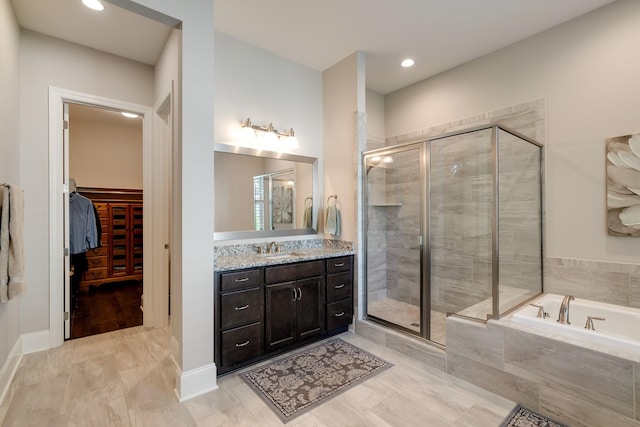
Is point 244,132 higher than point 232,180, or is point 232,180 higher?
point 244,132

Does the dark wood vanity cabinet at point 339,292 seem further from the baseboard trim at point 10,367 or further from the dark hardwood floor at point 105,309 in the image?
the baseboard trim at point 10,367

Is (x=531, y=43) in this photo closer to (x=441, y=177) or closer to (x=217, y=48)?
(x=441, y=177)

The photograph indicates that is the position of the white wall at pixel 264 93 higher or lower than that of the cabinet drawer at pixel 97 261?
higher

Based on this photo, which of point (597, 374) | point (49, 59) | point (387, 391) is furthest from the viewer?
point (49, 59)

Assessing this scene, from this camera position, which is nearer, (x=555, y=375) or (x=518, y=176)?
(x=555, y=375)

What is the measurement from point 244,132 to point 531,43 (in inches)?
117

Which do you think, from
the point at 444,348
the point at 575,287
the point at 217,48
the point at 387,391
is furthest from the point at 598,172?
the point at 217,48

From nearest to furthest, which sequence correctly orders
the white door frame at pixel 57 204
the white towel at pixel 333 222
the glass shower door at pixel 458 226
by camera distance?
the white door frame at pixel 57 204 → the glass shower door at pixel 458 226 → the white towel at pixel 333 222

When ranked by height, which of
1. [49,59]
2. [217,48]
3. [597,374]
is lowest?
[597,374]

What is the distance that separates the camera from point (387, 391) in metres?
2.12

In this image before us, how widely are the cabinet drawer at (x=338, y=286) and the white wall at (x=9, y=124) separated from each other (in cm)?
249

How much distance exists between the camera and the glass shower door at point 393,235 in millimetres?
3086

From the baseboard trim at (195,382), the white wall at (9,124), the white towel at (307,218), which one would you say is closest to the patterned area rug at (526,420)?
the baseboard trim at (195,382)

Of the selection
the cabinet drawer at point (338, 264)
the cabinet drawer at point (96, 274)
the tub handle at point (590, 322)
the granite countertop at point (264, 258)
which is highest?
the granite countertop at point (264, 258)
